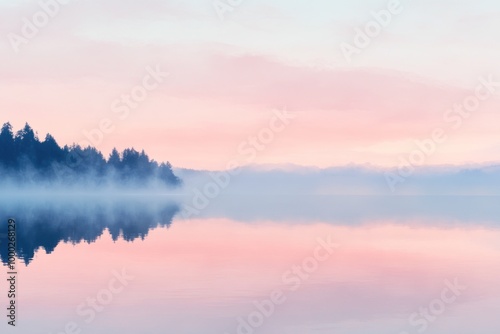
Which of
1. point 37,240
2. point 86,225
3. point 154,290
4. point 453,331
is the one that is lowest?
point 453,331

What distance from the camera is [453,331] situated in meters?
27.0

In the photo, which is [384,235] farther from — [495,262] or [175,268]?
[175,268]

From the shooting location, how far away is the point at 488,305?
31.8 metres

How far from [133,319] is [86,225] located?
50595 mm

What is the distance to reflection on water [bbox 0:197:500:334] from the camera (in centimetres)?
2806

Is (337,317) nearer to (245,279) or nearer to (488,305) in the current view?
(488,305)

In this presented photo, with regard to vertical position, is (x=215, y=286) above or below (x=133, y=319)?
above

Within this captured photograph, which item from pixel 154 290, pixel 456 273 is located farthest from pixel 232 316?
pixel 456 273

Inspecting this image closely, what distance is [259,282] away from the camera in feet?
124

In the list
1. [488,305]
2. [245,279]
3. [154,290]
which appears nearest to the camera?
[488,305]

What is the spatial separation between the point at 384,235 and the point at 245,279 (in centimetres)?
3038

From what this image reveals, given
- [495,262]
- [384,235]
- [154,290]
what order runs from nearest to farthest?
[154,290]
[495,262]
[384,235]

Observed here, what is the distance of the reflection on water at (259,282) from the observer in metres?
28.1

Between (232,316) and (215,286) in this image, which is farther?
(215,286)
